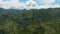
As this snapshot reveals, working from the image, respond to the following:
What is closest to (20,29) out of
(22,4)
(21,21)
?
(21,21)

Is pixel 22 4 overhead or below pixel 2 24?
overhead

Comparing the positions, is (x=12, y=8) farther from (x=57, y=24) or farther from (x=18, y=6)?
(x=57, y=24)

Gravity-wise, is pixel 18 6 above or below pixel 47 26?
above

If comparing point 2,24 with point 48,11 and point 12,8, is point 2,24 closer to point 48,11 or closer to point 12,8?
point 12,8

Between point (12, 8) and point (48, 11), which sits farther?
point (48, 11)

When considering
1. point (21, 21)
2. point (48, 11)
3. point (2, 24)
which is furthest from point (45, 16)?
point (2, 24)

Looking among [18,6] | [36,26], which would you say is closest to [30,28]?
[36,26]
